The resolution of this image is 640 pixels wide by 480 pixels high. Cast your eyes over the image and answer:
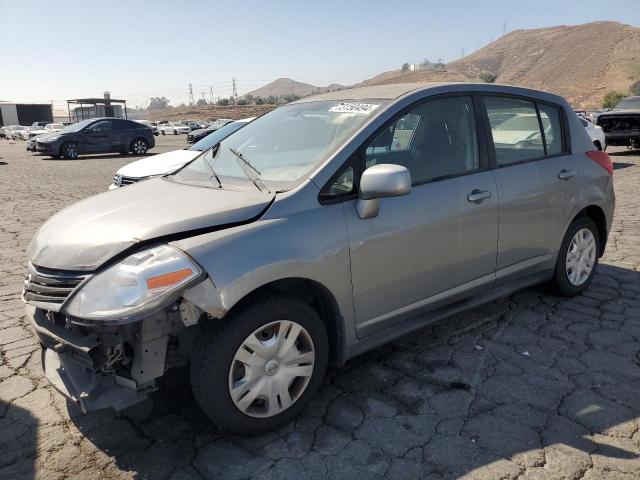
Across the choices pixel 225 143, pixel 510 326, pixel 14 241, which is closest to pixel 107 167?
pixel 14 241

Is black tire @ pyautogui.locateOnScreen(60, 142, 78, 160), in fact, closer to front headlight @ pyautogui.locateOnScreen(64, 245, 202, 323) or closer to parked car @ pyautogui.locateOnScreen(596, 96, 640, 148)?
parked car @ pyautogui.locateOnScreen(596, 96, 640, 148)

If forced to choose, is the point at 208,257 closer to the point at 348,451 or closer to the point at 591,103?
the point at 348,451

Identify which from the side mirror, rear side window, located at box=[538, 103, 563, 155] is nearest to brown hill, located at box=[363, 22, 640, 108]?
rear side window, located at box=[538, 103, 563, 155]

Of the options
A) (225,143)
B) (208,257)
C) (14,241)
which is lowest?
(14,241)

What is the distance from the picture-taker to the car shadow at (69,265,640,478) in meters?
2.50

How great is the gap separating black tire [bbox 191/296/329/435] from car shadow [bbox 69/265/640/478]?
149 millimetres

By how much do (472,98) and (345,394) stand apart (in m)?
2.18

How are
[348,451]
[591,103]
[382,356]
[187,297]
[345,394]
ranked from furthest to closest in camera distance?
[591,103] < [382,356] < [345,394] < [348,451] < [187,297]

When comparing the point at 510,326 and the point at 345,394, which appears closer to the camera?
the point at 345,394

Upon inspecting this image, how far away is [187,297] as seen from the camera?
234 centimetres

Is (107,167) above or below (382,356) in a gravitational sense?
above

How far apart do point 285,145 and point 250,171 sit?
31 cm

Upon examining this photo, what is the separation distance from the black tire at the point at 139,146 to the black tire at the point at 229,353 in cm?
2056

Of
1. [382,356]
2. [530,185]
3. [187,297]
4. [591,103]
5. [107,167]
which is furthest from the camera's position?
[591,103]
